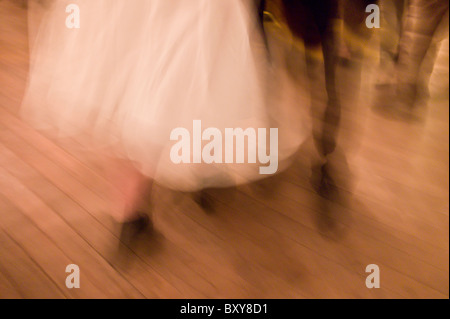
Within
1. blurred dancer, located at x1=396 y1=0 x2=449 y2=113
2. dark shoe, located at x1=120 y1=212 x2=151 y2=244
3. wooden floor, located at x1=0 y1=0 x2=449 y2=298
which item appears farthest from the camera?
blurred dancer, located at x1=396 y1=0 x2=449 y2=113

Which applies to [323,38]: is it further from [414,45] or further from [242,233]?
[414,45]

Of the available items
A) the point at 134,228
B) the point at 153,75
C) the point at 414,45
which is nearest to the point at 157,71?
the point at 153,75

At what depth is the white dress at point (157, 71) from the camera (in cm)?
123

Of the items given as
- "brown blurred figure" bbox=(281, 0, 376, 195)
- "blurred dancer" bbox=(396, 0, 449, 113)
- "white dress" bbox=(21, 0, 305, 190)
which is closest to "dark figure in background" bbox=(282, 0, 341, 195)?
"brown blurred figure" bbox=(281, 0, 376, 195)

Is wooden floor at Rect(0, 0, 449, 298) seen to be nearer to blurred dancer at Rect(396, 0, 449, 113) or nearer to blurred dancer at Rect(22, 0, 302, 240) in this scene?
blurred dancer at Rect(22, 0, 302, 240)

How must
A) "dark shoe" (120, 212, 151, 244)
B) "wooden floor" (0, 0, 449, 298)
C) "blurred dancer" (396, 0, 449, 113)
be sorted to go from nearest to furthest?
"wooden floor" (0, 0, 449, 298), "dark shoe" (120, 212, 151, 244), "blurred dancer" (396, 0, 449, 113)

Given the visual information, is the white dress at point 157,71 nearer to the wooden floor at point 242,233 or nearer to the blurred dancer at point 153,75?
the blurred dancer at point 153,75

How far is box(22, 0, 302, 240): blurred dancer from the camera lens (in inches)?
48.6

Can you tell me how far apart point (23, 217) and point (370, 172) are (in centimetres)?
122

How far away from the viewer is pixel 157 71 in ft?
4.12

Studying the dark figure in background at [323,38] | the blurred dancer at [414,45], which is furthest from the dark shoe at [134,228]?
the blurred dancer at [414,45]

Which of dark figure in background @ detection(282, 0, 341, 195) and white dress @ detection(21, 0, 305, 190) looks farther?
dark figure in background @ detection(282, 0, 341, 195)

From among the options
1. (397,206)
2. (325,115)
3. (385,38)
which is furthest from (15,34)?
(397,206)

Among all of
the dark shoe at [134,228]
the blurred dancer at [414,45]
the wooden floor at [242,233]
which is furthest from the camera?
the blurred dancer at [414,45]
